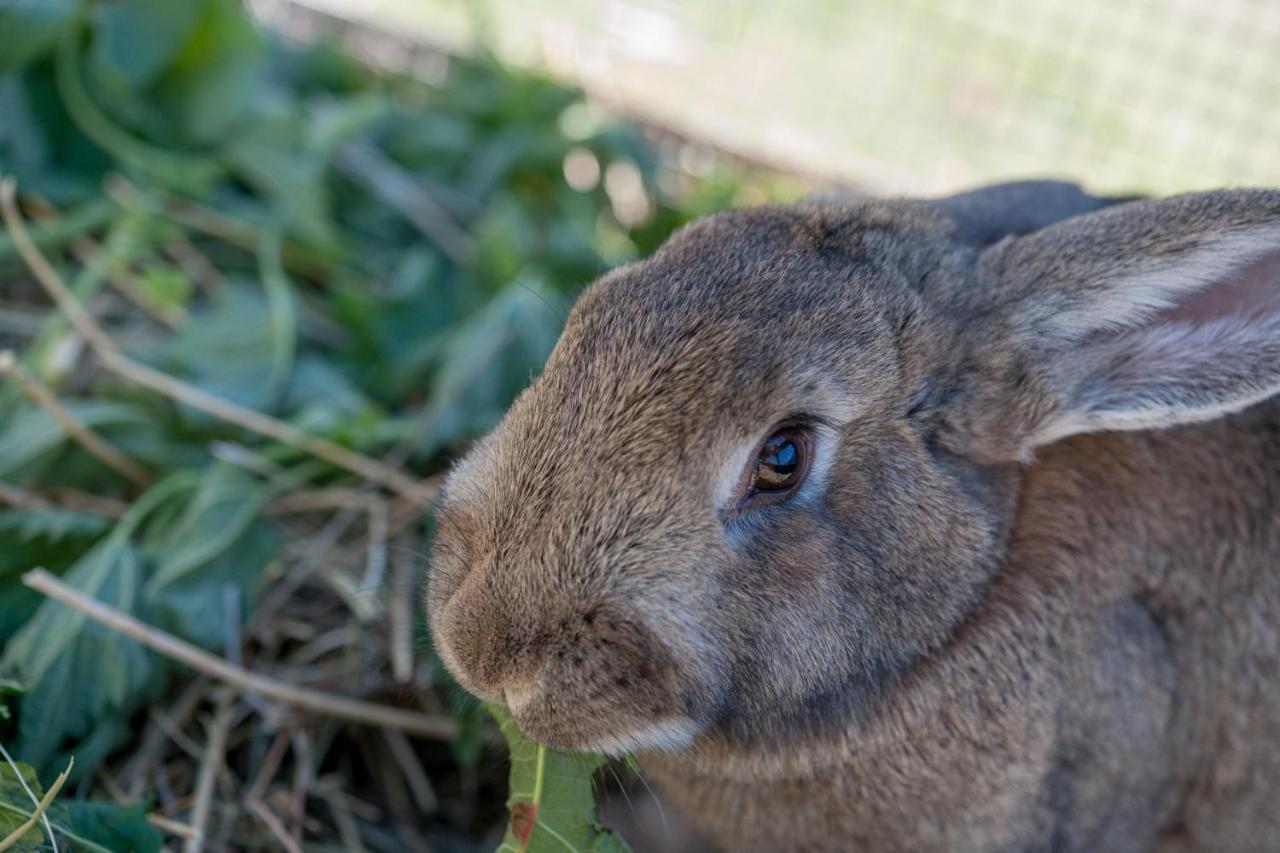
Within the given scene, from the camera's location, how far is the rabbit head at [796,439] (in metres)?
2.17

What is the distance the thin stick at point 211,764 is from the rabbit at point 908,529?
976 mm

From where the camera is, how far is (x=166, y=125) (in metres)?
4.04

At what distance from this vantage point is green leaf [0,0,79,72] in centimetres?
345

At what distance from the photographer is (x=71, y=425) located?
10.4ft

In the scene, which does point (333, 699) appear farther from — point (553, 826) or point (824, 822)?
point (824, 822)

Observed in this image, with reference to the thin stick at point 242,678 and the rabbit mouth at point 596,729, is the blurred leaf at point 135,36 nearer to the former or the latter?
the thin stick at point 242,678

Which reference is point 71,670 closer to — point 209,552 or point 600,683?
point 209,552


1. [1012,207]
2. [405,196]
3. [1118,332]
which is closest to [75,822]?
[1118,332]

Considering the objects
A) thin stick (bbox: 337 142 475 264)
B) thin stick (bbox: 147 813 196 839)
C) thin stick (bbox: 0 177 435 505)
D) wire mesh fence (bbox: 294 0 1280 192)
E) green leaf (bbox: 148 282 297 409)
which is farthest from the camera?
wire mesh fence (bbox: 294 0 1280 192)

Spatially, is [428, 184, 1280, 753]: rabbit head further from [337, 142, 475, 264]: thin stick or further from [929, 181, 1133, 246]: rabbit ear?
[337, 142, 475, 264]: thin stick

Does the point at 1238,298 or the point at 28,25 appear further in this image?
the point at 28,25

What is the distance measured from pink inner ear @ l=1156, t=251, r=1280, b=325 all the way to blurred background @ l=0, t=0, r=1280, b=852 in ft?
4.55

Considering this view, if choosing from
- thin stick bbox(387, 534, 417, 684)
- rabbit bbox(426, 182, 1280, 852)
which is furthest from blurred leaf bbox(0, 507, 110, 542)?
rabbit bbox(426, 182, 1280, 852)

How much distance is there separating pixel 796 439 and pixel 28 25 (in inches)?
101
